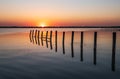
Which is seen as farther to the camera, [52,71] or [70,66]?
[70,66]

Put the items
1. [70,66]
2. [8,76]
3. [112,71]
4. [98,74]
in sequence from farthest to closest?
[70,66] < [112,71] < [98,74] < [8,76]

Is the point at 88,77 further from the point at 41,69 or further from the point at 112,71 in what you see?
the point at 41,69

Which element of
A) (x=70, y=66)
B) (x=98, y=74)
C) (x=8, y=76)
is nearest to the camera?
(x=8, y=76)

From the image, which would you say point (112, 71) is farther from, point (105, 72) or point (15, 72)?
point (15, 72)

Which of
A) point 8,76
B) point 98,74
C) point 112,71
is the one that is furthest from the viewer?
point 112,71

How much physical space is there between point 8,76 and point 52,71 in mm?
2701

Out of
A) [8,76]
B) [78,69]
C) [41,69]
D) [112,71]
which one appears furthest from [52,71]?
[112,71]

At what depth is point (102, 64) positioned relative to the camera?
16.6 metres

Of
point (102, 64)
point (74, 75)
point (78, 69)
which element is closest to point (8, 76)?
point (74, 75)

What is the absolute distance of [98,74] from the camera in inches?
534

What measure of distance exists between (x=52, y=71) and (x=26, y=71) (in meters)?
1.50

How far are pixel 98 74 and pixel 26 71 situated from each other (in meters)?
4.12

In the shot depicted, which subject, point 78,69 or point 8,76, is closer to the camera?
point 8,76

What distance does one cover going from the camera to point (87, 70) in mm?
14594
